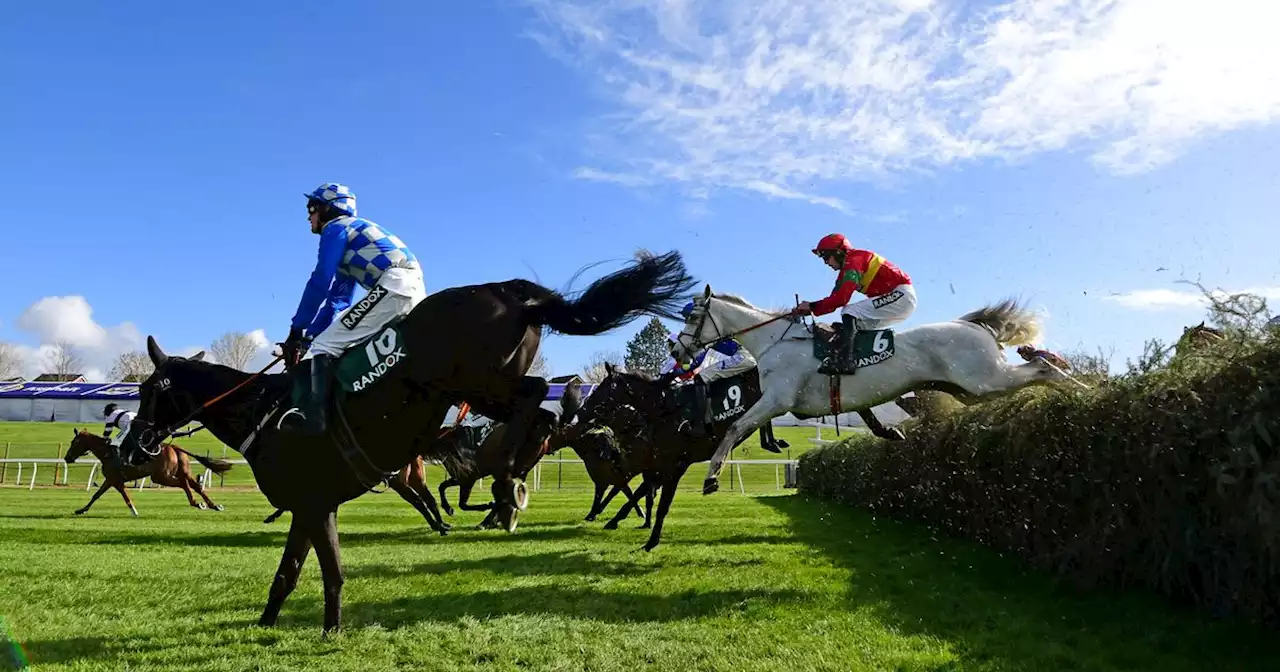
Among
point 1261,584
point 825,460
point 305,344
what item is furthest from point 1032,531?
point 825,460

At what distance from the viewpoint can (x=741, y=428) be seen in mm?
6867

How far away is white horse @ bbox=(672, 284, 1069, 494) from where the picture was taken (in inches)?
271

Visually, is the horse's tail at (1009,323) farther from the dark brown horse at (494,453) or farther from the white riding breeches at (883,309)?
the dark brown horse at (494,453)

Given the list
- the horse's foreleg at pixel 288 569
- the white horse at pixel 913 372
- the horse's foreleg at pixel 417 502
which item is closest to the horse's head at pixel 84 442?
the horse's foreleg at pixel 417 502

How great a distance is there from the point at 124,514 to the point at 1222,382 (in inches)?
624

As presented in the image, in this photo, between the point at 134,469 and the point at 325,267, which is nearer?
the point at 325,267

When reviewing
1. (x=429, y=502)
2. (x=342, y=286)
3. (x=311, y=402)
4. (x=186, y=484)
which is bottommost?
(x=429, y=502)

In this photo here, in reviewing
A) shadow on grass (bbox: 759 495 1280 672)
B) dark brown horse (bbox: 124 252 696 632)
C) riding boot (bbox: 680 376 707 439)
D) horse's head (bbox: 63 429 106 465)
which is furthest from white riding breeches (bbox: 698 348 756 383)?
horse's head (bbox: 63 429 106 465)

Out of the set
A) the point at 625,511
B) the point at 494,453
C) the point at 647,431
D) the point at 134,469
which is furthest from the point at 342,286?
the point at 134,469

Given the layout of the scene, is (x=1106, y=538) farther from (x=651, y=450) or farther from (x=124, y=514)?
(x=124, y=514)

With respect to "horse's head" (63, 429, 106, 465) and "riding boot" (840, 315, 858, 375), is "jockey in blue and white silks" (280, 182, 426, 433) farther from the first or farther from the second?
"horse's head" (63, 429, 106, 465)

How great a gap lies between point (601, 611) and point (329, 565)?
5.62 ft

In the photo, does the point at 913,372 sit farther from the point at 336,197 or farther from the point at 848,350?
the point at 336,197

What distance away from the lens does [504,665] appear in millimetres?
4062
